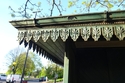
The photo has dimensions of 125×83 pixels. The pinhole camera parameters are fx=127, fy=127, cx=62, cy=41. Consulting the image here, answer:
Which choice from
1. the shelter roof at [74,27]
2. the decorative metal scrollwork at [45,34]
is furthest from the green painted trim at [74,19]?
the decorative metal scrollwork at [45,34]

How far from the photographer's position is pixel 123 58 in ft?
11.5

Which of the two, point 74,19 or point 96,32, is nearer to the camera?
point 96,32

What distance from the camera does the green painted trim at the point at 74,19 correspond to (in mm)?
2227

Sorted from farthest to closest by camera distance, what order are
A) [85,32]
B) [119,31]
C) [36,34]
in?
[36,34], [85,32], [119,31]

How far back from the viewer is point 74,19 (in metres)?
2.41

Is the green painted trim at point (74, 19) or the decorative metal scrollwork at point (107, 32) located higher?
the green painted trim at point (74, 19)

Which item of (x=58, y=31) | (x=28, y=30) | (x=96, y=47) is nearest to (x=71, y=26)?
(x=58, y=31)

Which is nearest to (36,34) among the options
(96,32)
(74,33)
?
(74,33)

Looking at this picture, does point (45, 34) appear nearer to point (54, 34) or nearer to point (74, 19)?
point (54, 34)

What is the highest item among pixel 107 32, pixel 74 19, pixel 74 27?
pixel 74 19

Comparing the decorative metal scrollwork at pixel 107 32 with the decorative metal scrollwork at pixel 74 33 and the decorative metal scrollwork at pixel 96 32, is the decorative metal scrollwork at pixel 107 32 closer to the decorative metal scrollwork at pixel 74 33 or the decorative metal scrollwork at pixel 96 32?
the decorative metal scrollwork at pixel 96 32

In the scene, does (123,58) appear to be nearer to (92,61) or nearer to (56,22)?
(92,61)

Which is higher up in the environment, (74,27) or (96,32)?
(74,27)

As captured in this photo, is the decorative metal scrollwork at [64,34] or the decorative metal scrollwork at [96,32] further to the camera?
the decorative metal scrollwork at [64,34]
